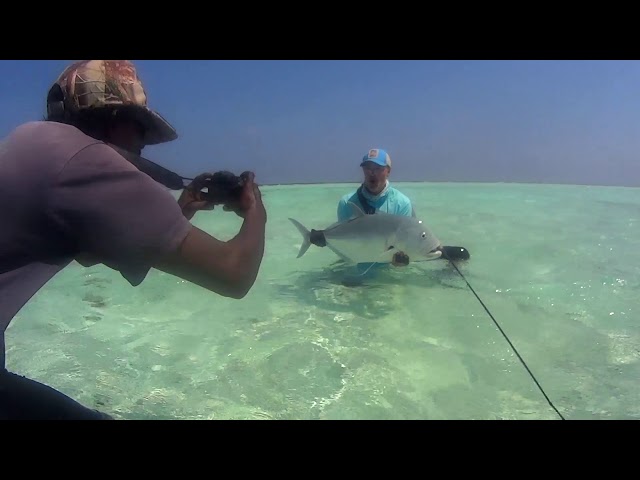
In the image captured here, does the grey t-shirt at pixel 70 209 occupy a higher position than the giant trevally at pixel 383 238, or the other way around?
the grey t-shirt at pixel 70 209

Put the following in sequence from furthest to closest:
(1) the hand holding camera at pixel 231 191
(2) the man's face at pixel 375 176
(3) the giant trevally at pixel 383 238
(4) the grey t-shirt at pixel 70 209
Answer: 1. (2) the man's face at pixel 375 176
2. (3) the giant trevally at pixel 383 238
3. (1) the hand holding camera at pixel 231 191
4. (4) the grey t-shirt at pixel 70 209

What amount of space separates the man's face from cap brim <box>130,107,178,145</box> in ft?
12.7

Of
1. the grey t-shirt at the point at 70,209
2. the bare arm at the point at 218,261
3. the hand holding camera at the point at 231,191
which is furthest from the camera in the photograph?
the hand holding camera at the point at 231,191

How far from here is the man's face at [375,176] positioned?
572cm

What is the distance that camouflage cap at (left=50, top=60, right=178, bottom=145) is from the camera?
1.79m

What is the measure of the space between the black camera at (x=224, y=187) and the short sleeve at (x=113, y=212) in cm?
46

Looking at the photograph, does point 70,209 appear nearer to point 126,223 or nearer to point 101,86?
point 126,223

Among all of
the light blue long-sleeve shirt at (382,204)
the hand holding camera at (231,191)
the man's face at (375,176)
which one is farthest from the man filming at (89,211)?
the light blue long-sleeve shirt at (382,204)

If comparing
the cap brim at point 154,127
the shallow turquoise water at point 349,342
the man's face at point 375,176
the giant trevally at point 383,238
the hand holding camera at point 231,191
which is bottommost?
the shallow turquoise water at point 349,342

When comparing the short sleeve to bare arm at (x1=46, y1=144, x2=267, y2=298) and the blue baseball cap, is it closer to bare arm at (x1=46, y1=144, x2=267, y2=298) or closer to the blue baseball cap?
bare arm at (x1=46, y1=144, x2=267, y2=298)

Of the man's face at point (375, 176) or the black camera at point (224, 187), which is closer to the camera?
the black camera at point (224, 187)

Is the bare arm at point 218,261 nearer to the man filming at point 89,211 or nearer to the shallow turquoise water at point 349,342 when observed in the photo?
the man filming at point 89,211

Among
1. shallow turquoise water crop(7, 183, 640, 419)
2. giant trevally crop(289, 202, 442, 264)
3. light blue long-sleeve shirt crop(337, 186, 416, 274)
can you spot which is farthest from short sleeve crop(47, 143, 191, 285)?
light blue long-sleeve shirt crop(337, 186, 416, 274)
